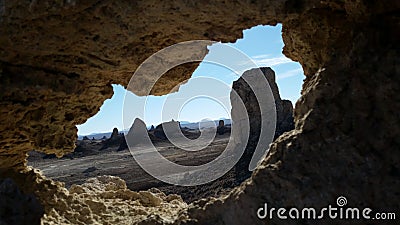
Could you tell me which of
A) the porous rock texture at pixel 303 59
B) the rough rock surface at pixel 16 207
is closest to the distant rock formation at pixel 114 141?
the porous rock texture at pixel 303 59

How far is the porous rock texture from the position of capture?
2807 mm

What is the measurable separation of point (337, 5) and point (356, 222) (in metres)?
1.97

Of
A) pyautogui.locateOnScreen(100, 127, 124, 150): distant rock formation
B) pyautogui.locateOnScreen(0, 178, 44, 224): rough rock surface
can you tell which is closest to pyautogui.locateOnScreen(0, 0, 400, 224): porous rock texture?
pyautogui.locateOnScreen(0, 178, 44, 224): rough rock surface

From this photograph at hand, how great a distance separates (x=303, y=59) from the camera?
4.52m

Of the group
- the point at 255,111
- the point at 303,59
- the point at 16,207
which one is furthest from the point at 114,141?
the point at 16,207

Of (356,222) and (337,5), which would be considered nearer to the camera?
(356,222)

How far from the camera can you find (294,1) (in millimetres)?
3084

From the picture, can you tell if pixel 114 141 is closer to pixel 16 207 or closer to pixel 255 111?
pixel 255 111

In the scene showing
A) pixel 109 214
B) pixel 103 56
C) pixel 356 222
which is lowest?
pixel 109 214

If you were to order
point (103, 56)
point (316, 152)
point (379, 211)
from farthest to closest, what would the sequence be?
point (103, 56) → point (316, 152) → point (379, 211)

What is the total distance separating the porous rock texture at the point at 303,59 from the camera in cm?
281

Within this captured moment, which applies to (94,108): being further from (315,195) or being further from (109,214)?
(315,195)

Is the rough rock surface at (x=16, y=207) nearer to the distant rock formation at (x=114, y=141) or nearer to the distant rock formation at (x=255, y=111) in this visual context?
the distant rock formation at (x=255, y=111)

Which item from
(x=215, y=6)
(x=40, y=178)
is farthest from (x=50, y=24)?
(x=40, y=178)
